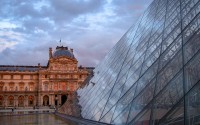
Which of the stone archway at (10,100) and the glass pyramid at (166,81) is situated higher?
the glass pyramid at (166,81)

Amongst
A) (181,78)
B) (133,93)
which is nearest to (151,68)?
(133,93)

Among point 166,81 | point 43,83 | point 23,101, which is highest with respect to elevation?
point 166,81

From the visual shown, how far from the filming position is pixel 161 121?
5934 millimetres

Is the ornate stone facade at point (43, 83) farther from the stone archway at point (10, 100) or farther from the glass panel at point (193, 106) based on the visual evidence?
the glass panel at point (193, 106)

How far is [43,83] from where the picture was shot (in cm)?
8356

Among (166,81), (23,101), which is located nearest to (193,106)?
(166,81)

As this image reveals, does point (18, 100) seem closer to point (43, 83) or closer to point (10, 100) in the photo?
point (10, 100)

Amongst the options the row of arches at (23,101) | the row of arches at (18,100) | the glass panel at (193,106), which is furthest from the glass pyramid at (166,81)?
the row of arches at (18,100)

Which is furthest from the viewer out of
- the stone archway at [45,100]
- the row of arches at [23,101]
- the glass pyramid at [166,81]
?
the stone archway at [45,100]

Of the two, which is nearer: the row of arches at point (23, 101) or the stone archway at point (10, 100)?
the row of arches at point (23, 101)

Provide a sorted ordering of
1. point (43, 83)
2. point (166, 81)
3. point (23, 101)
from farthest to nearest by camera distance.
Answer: point (23, 101) < point (43, 83) < point (166, 81)

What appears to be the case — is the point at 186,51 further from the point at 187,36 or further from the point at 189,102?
the point at 189,102

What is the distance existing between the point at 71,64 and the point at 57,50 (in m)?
7.35

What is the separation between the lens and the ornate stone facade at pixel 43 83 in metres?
83.0
